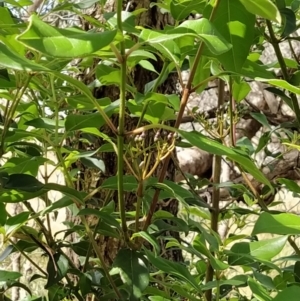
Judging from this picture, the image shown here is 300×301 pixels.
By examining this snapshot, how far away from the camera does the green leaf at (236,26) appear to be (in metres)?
0.38

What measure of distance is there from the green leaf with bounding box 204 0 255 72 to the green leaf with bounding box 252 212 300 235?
14 centimetres

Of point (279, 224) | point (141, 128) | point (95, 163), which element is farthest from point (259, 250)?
point (95, 163)

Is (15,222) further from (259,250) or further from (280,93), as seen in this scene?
(280,93)

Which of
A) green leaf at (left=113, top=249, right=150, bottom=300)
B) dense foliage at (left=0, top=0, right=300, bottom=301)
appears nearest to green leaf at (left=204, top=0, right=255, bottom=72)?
dense foliage at (left=0, top=0, right=300, bottom=301)

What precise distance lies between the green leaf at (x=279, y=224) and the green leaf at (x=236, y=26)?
137mm

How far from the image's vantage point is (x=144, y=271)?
0.47m

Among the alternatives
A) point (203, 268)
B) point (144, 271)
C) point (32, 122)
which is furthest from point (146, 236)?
point (203, 268)

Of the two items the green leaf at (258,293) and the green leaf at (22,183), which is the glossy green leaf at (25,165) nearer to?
the green leaf at (22,183)

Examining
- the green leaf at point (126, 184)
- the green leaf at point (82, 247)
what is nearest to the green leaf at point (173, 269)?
the green leaf at point (126, 184)

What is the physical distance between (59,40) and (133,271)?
26cm

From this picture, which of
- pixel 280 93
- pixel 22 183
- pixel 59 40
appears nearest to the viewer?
pixel 59 40

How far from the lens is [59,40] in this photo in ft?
0.92

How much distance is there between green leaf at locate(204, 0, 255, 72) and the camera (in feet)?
1.25

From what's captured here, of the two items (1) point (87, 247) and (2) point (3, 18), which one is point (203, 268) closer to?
(1) point (87, 247)
